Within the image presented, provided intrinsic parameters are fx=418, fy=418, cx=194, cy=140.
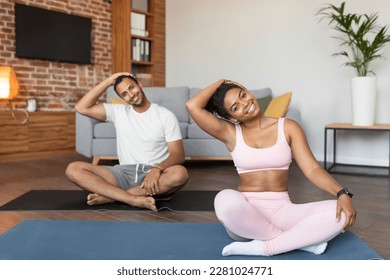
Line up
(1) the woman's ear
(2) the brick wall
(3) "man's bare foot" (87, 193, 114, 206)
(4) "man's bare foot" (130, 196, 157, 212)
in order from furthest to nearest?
1. (2) the brick wall
2. (3) "man's bare foot" (87, 193, 114, 206)
3. (4) "man's bare foot" (130, 196, 157, 212)
4. (1) the woman's ear

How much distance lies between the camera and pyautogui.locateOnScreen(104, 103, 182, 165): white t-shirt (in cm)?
247

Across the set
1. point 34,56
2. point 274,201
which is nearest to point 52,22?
point 34,56

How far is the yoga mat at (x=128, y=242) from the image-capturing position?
154 cm

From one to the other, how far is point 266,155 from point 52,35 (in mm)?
4300

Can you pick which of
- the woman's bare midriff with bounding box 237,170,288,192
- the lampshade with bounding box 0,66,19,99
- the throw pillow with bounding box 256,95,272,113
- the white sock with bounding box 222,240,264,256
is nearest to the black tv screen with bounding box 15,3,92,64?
the lampshade with bounding box 0,66,19,99

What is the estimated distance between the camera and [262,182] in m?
1.62

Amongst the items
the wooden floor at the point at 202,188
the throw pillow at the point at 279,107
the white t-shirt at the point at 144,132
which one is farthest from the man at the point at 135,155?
the throw pillow at the point at 279,107

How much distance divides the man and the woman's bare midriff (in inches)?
31.4

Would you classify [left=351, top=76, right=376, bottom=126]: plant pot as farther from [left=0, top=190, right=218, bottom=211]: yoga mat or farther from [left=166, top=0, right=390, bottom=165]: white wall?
[left=0, top=190, right=218, bottom=211]: yoga mat

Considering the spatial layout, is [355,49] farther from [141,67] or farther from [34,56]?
[34,56]

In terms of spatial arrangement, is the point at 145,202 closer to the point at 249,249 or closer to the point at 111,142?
the point at 249,249

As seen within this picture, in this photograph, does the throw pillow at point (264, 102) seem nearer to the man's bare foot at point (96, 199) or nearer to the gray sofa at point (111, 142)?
the gray sofa at point (111, 142)

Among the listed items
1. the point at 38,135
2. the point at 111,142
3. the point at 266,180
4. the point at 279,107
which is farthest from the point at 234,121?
the point at 38,135

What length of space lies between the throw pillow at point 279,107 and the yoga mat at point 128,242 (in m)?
2.22
